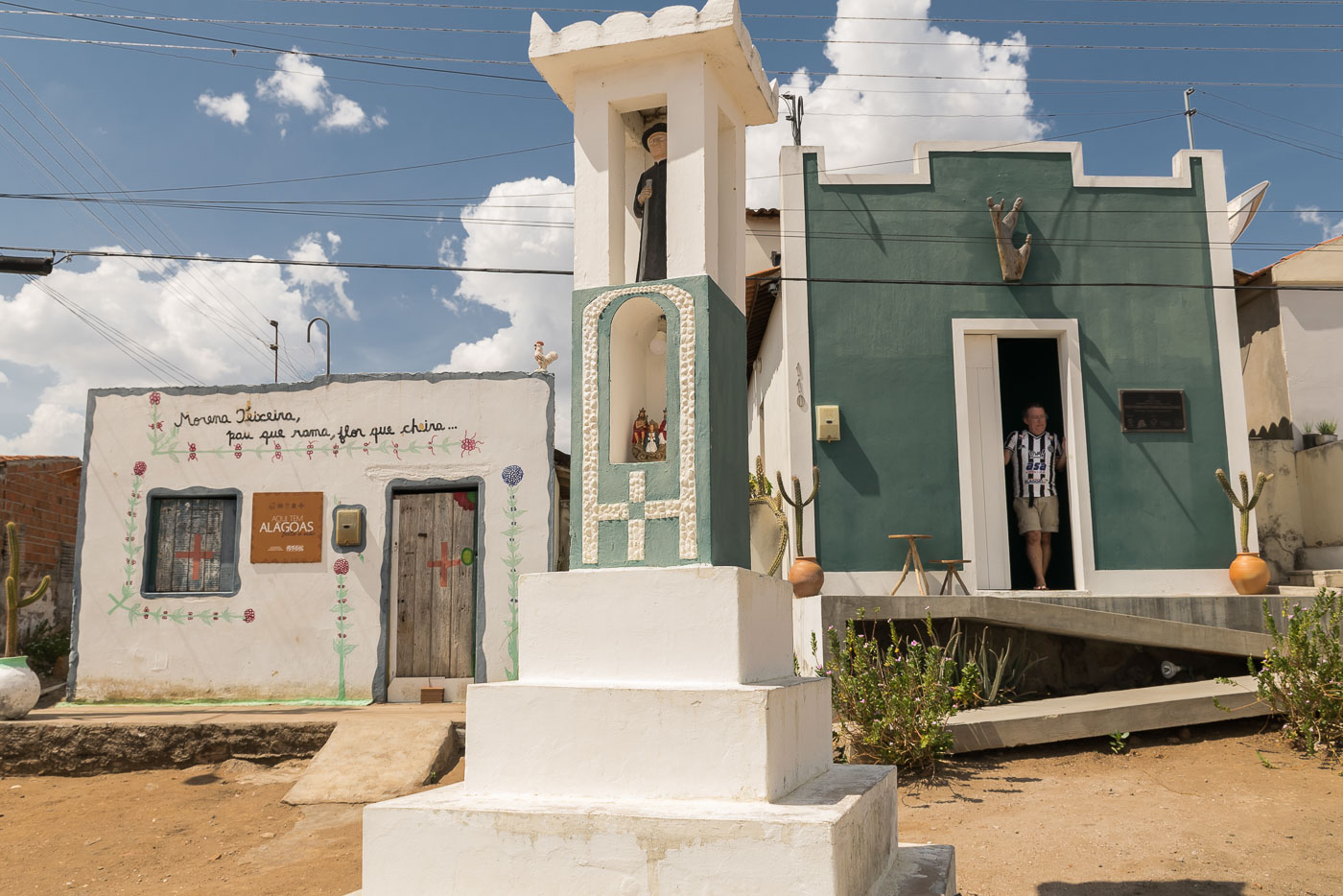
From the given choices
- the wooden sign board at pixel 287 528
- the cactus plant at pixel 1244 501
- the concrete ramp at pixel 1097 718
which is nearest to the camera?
the concrete ramp at pixel 1097 718

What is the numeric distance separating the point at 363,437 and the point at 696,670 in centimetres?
785

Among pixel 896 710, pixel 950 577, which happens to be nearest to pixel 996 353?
pixel 950 577

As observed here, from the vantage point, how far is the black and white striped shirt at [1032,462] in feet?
31.1

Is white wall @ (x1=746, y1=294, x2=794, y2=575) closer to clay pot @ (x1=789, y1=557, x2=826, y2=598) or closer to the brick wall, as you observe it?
clay pot @ (x1=789, y1=557, x2=826, y2=598)

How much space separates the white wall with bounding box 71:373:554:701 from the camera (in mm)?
10109

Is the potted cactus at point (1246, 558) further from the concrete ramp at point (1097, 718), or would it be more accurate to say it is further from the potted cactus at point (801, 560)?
the potted cactus at point (801, 560)

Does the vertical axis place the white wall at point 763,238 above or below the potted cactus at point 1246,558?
above

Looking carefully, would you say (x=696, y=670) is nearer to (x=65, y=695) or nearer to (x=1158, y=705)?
(x=1158, y=705)

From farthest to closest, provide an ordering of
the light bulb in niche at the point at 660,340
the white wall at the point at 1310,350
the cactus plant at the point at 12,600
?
the white wall at the point at 1310,350
the cactus plant at the point at 12,600
the light bulb in niche at the point at 660,340

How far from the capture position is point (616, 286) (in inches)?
162

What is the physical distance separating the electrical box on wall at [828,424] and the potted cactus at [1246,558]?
11.1 feet

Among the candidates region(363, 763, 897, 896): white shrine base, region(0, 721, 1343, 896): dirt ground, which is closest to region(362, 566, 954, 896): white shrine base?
region(363, 763, 897, 896): white shrine base

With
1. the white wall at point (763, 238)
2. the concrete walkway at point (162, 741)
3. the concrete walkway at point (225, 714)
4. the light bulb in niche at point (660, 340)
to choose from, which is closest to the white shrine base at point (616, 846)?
the light bulb in niche at point (660, 340)

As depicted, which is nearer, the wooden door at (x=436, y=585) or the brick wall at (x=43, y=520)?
the wooden door at (x=436, y=585)
